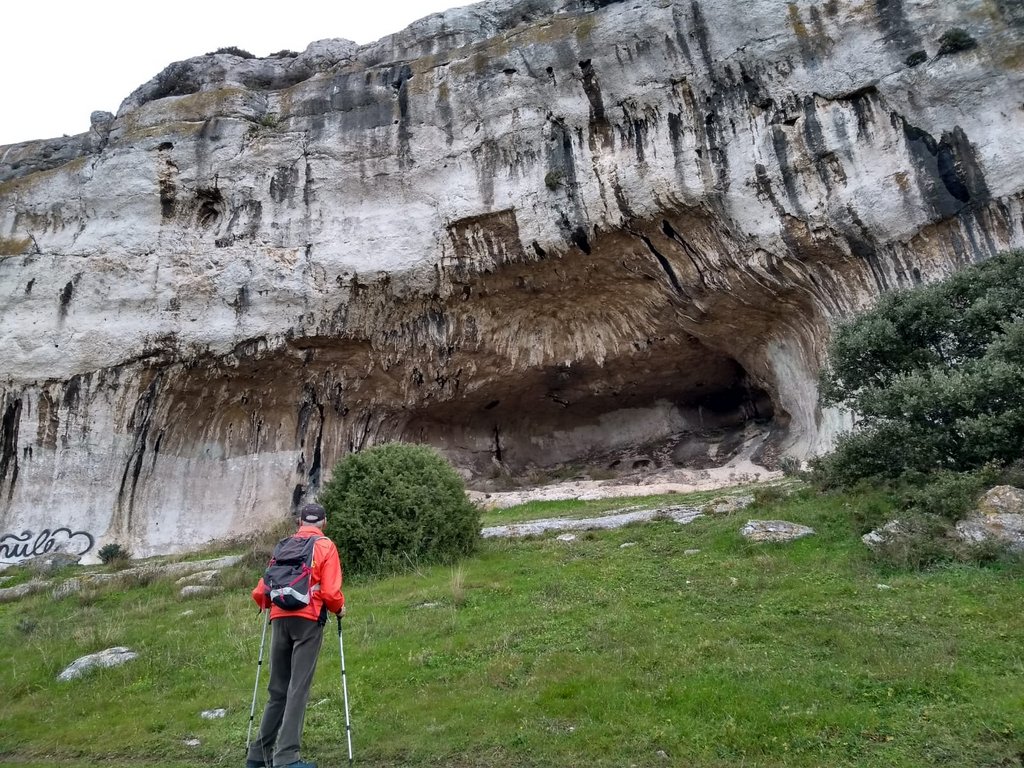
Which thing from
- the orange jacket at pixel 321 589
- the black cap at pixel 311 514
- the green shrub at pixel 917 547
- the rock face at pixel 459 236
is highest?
the rock face at pixel 459 236

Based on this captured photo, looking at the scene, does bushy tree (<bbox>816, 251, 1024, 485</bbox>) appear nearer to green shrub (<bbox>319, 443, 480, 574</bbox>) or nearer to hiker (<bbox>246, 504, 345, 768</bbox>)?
→ green shrub (<bbox>319, 443, 480, 574</bbox>)

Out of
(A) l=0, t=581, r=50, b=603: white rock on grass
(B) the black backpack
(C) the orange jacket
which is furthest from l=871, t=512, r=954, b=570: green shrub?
(A) l=0, t=581, r=50, b=603: white rock on grass

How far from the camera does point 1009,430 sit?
916cm

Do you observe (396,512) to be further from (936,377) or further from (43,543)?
(43,543)

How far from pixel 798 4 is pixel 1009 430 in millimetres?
13099

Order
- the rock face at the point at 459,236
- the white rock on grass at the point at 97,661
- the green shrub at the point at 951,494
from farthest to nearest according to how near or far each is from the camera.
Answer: the rock face at the point at 459,236 < the green shrub at the point at 951,494 < the white rock on grass at the point at 97,661

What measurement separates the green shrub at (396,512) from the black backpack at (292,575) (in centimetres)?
607

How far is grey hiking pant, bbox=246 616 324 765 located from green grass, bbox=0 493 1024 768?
51 centimetres

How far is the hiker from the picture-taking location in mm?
4156

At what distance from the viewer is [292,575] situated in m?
4.41

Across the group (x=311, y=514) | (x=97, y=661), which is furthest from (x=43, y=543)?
(x=311, y=514)

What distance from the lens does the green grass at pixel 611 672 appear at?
4270 millimetres

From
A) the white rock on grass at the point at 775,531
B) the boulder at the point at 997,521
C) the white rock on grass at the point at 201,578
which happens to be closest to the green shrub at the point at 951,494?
the boulder at the point at 997,521

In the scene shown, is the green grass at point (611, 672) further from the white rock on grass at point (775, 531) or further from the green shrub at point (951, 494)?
the green shrub at point (951, 494)
